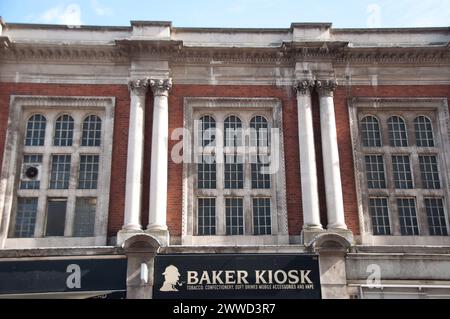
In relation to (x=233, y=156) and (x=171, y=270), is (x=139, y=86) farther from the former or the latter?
(x=171, y=270)

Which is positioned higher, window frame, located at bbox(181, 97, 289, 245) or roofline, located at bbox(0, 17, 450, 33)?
roofline, located at bbox(0, 17, 450, 33)

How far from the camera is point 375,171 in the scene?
1816 centimetres

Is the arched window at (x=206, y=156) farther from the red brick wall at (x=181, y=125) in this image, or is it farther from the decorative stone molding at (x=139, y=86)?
the decorative stone molding at (x=139, y=86)

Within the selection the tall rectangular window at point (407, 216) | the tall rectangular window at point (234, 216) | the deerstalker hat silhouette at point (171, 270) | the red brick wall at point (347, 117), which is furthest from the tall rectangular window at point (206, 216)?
the tall rectangular window at point (407, 216)

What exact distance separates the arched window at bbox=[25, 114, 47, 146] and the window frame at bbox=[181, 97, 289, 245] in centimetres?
488

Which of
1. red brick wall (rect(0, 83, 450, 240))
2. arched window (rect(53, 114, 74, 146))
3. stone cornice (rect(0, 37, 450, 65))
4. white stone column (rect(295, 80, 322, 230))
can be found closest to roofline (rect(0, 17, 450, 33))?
stone cornice (rect(0, 37, 450, 65))

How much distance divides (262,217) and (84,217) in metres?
5.82

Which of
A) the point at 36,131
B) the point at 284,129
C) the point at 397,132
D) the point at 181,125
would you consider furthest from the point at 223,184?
the point at 36,131

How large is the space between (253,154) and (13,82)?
8636mm

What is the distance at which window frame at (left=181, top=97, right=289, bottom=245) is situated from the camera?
1714 cm

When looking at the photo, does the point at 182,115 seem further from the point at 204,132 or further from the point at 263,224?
the point at 263,224

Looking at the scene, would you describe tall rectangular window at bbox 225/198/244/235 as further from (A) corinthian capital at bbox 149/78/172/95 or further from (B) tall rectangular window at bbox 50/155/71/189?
(B) tall rectangular window at bbox 50/155/71/189

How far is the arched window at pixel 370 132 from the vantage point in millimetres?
18484
